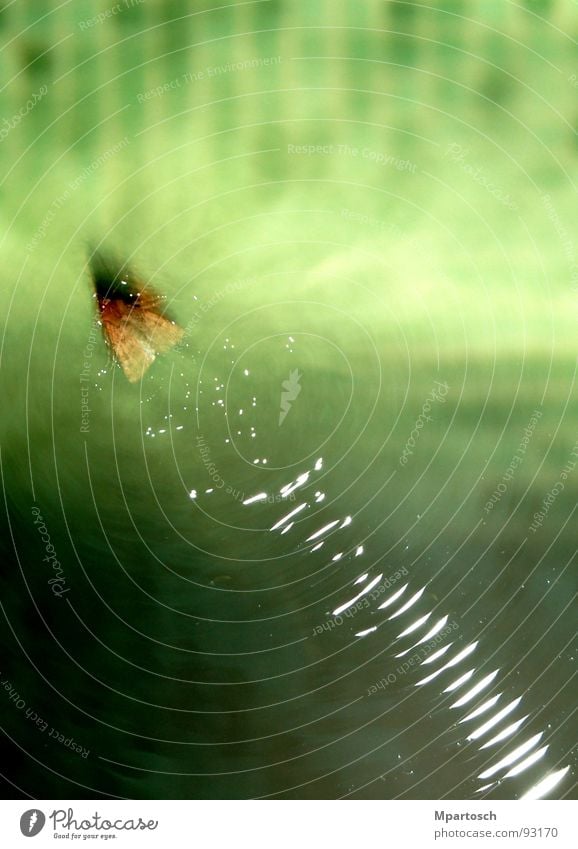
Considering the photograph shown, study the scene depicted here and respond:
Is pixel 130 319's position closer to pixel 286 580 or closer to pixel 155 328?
pixel 155 328

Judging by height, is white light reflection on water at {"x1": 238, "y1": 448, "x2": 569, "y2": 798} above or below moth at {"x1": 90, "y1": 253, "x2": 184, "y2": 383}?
below

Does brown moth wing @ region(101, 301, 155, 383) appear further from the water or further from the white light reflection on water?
the white light reflection on water

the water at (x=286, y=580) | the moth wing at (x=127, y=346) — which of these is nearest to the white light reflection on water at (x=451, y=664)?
the water at (x=286, y=580)

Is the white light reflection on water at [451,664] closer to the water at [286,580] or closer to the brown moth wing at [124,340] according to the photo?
the water at [286,580]

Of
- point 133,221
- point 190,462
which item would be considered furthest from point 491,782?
point 133,221

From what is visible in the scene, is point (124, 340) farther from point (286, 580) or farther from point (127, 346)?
point (286, 580)

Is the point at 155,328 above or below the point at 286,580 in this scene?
above

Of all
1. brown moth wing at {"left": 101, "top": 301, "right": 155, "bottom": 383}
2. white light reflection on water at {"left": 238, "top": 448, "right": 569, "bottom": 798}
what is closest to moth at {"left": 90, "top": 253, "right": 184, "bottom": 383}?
brown moth wing at {"left": 101, "top": 301, "right": 155, "bottom": 383}

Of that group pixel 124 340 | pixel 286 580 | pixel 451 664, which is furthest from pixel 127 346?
pixel 451 664
